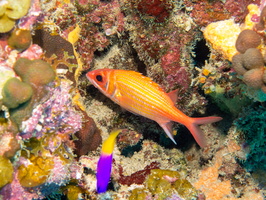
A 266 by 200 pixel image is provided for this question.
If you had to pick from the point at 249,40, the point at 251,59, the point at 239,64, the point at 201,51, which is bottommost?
the point at 201,51

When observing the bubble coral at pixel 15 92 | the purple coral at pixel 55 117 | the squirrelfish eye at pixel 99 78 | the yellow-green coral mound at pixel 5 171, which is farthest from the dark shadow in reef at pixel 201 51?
the yellow-green coral mound at pixel 5 171

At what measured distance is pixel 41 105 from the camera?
2393mm

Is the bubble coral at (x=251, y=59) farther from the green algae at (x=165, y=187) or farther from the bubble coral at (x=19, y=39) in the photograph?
the bubble coral at (x=19, y=39)

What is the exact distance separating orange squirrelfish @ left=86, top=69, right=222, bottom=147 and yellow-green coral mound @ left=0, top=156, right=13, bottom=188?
59.0 inches

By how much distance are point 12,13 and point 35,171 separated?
1819 millimetres

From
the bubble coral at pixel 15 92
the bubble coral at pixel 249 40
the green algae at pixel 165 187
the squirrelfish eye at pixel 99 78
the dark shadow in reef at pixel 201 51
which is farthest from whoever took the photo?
the dark shadow in reef at pixel 201 51

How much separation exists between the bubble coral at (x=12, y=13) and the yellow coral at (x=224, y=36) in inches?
94.0

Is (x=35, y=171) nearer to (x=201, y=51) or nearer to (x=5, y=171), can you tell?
(x=5, y=171)

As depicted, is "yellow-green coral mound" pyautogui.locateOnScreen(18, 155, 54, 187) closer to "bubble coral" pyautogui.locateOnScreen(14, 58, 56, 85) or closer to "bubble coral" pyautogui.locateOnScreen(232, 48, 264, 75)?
"bubble coral" pyautogui.locateOnScreen(14, 58, 56, 85)

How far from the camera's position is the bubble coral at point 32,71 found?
226 cm

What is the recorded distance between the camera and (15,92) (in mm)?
2096

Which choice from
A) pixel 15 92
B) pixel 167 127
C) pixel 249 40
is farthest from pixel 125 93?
pixel 249 40

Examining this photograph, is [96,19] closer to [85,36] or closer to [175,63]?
[85,36]

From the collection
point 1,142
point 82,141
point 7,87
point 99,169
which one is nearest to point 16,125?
point 1,142
